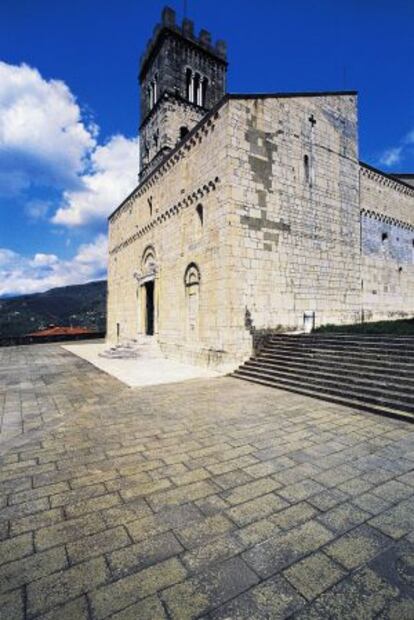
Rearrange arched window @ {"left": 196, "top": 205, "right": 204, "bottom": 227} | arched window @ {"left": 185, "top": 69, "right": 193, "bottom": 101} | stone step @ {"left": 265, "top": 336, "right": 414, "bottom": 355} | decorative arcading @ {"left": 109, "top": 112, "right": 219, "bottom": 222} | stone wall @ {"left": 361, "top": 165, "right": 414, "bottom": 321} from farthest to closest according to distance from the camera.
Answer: arched window @ {"left": 185, "top": 69, "right": 193, "bottom": 101}
stone wall @ {"left": 361, "top": 165, "right": 414, "bottom": 321}
arched window @ {"left": 196, "top": 205, "right": 204, "bottom": 227}
decorative arcading @ {"left": 109, "top": 112, "right": 219, "bottom": 222}
stone step @ {"left": 265, "top": 336, "right": 414, "bottom": 355}

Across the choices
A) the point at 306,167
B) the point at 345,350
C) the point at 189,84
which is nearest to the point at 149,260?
the point at 306,167

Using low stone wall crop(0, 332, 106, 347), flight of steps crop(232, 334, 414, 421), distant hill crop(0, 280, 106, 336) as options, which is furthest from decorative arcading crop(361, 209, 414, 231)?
distant hill crop(0, 280, 106, 336)

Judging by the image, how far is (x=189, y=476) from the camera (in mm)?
3832

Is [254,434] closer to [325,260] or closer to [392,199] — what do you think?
[325,260]

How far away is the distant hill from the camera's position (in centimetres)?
9509

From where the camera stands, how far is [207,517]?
3.04 m

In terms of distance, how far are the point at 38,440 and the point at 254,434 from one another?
3321 millimetres

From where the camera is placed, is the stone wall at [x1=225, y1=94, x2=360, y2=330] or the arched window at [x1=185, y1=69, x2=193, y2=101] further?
the arched window at [x1=185, y1=69, x2=193, y2=101]

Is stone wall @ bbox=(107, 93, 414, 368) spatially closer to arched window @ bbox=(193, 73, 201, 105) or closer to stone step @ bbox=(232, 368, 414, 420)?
stone step @ bbox=(232, 368, 414, 420)

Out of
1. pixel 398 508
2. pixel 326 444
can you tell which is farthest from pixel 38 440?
pixel 398 508

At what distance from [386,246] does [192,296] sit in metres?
11.0

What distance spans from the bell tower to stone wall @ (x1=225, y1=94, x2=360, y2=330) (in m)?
12.0

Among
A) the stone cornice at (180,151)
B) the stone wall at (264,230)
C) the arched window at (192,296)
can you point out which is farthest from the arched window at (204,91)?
the arched window at (192,296)

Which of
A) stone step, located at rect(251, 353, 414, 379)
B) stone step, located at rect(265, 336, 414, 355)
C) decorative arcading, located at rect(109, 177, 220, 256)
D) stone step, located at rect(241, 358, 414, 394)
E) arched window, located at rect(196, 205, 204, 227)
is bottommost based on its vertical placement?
stone step, located at rect(241, 358, 414, 394)
